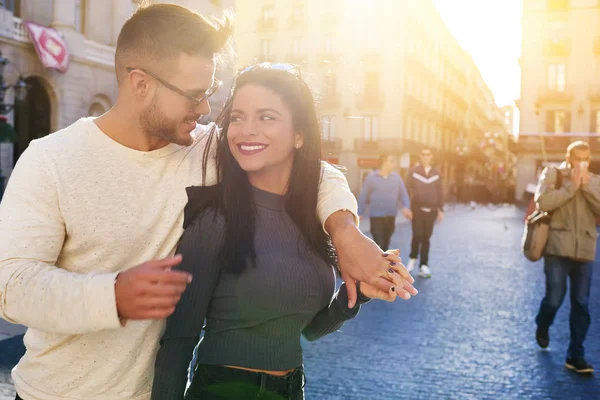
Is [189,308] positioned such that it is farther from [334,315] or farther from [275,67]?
[275,67]

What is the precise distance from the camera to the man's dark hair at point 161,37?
1916 mm

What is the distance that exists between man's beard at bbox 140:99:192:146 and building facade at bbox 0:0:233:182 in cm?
1680

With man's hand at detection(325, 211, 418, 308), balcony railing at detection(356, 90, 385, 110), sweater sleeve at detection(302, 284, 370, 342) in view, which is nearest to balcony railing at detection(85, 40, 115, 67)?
sweater sleeve at detection(302, 284, 370, 342)

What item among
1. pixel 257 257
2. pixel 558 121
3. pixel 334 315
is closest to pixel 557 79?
pixel 558 121

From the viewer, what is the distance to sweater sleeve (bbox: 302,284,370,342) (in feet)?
6.93

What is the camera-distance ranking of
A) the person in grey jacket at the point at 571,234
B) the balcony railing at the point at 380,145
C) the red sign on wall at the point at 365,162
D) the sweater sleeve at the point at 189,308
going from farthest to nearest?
the red sign on wall at the point at 365,162 → the balcony railing at the point at 380,145 → the person in grey jacket at the point at 571,234 → the sweater sleeve at the point at 189,308

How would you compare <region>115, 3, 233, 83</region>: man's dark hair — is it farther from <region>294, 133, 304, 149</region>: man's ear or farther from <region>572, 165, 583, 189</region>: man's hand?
<region>572, 165, 583, 189</region>: man's hand

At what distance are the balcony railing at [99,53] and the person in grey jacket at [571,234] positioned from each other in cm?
1727

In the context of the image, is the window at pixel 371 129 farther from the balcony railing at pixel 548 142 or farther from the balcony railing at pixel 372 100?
the balcony railing at pixel 548 142

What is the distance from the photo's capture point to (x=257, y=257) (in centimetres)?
208

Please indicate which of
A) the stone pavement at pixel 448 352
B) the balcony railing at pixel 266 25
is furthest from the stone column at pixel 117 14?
the balcony railing at pixel 266 25

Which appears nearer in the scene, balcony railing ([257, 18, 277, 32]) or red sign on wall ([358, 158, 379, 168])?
balcony railing ([257, 18, 277, 32])

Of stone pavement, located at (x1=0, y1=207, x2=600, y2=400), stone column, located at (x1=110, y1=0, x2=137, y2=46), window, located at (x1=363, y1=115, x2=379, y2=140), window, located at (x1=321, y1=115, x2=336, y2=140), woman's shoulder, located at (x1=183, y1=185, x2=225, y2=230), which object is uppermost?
stone column, located at (x1=110, y1=0, x2=137, y2=46)

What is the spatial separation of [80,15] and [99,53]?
4.27 ft
